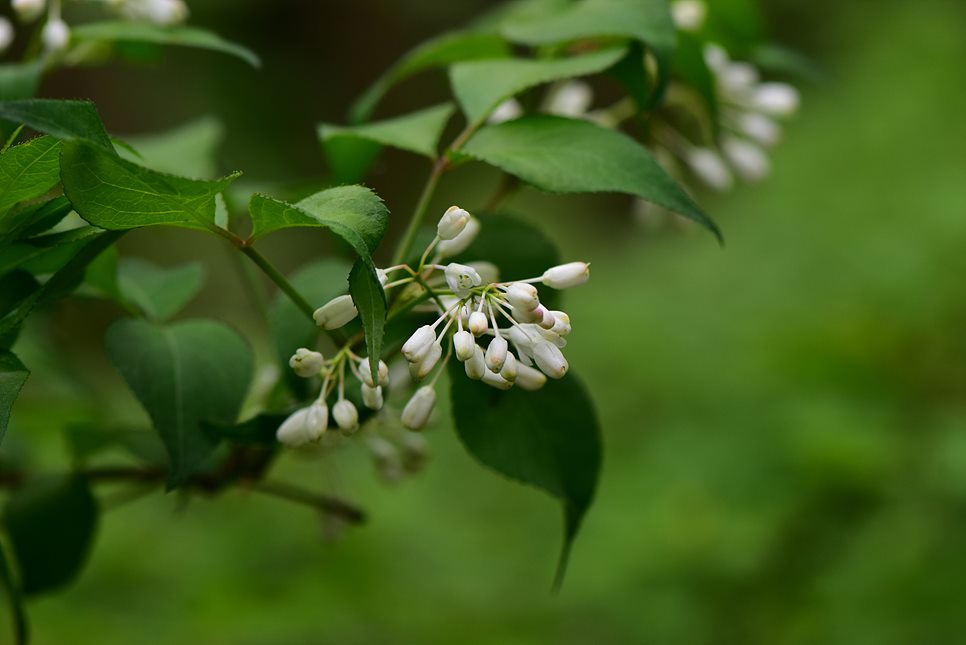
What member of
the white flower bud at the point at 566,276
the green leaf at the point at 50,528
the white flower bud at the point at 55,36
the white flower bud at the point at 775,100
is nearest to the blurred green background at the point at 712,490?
the green leaf at the point at 50,528

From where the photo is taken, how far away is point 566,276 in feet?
1.53

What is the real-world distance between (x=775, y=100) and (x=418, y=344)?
0.50m

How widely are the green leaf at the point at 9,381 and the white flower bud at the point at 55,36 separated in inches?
13.2

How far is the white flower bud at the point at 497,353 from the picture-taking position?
0.43 metres

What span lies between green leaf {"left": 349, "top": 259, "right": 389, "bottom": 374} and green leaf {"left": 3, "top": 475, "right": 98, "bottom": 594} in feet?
1.30

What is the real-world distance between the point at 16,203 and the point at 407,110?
424 cm

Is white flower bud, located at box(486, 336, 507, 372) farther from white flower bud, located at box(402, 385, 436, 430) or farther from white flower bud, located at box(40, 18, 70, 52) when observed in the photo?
white flower bud, located at box(40, 18, 70, 52)

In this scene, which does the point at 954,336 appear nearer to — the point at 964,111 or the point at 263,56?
the point at 964,111

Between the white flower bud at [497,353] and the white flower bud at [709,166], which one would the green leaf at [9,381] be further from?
the white flower bud at [709,166]

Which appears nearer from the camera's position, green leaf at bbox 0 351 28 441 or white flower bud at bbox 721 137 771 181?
green leaf at bbox 0 351 28 441

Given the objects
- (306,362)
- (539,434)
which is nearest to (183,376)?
(306,362)

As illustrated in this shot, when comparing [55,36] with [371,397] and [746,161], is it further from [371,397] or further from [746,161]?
[746,161]

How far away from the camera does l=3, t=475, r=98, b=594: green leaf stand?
0.67m

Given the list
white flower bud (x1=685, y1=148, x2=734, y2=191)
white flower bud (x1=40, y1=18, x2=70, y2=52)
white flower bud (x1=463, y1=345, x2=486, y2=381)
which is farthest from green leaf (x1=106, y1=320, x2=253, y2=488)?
white flower bud (x1=685, y1=148, x2=734, y2=191)
